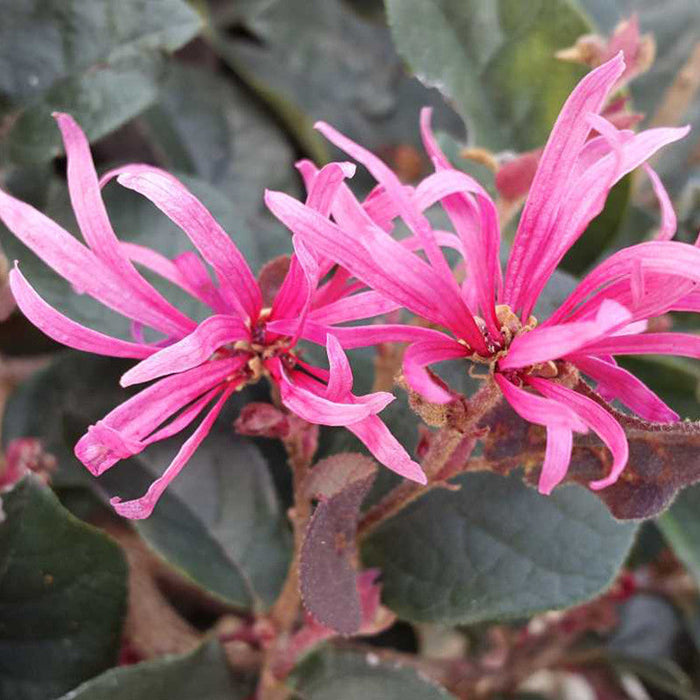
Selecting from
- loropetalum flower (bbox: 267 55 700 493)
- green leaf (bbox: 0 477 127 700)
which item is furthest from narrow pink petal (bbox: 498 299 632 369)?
green leaf (bbox: 0 477 127 700)

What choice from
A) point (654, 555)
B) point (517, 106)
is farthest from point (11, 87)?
point (654, 555)

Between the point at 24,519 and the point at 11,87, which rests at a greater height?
the point at 11,87

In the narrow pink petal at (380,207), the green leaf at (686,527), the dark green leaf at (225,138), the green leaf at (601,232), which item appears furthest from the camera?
the dark green leaf at (225,138)

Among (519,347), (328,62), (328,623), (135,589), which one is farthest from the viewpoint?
(328,62)

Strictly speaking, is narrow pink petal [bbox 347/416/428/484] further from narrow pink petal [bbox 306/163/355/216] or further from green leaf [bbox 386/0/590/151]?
green leaf [bbox 386/0/590/151]

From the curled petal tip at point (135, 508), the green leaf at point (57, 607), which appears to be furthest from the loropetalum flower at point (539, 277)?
the green leaf at point (57, 607)

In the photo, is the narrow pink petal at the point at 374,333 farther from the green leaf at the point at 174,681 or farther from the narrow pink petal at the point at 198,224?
the green leaf at the point at 174,681

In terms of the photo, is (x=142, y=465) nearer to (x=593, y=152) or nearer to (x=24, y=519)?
(x=24, y=519)
